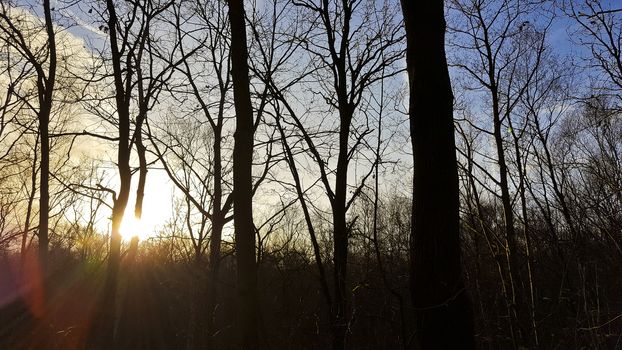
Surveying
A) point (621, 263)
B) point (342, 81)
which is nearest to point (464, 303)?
point (342, 81)

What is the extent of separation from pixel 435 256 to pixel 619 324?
5.76 m

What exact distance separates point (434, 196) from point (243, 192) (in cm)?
261

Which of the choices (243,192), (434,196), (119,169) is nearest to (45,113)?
(119,169)

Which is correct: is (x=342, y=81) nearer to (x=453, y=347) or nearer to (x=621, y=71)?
(x=453, y=347)

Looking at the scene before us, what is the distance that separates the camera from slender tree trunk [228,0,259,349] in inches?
199

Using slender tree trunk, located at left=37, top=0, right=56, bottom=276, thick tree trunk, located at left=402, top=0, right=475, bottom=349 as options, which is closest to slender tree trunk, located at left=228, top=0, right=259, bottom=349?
thick tree trunk, located at left=402, top=0, right=475, bottom=349

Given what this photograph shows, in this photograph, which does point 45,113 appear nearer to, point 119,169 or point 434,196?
point 119,169

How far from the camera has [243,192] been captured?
5.46 m

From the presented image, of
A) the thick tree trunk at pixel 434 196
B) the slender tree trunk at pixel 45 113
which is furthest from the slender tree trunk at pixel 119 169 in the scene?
the thick tree trunk at pixel 434 196

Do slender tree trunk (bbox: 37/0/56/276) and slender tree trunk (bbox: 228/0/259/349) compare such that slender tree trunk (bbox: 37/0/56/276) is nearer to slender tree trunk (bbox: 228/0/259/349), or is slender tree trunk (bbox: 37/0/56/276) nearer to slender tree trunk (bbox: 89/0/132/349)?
slender tree trunk (bbox: 89/0/132/349)

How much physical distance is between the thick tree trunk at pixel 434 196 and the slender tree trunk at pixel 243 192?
88.3 inches

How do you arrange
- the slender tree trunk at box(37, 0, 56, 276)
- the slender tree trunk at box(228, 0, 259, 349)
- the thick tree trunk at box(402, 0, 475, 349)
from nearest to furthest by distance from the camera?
the thick tree trunk at box(402, 0, 475, 349)
the slender tree trunk at box(228, 0, 259, 349)
the slender tree trunk at box(37, 0, 56, 276)

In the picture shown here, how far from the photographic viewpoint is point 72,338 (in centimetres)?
1021

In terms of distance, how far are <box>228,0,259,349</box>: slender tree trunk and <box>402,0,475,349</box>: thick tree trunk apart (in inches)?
88.3
